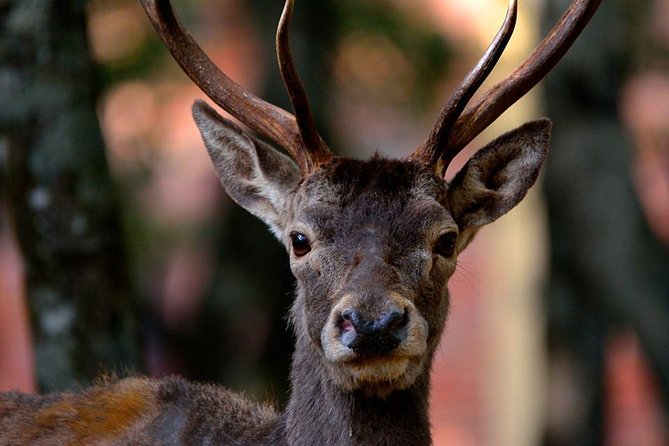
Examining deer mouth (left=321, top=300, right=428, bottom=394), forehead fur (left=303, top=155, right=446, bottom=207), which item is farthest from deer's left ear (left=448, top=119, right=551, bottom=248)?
deer mouth (left=321, top=300, right=428, bottom=394)

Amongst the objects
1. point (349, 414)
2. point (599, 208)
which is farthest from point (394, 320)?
point (599, 208)

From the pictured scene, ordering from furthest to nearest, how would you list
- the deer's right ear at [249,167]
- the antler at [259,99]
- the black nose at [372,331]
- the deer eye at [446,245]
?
1. the deer's right ear at [249,167]
2. the antler at [259,99]
3. the deer eye at [446,245]
4. the black nose at [372,331]

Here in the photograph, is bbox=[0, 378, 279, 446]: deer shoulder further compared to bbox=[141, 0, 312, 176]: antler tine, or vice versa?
bbox=[141, 0, 312, 176]: antler tine

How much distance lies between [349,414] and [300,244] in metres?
1.01

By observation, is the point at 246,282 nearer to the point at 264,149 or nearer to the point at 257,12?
the point at 257,12

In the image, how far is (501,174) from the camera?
29.2 feet

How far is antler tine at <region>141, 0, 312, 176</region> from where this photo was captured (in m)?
8.72

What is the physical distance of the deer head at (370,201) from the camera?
297 inches

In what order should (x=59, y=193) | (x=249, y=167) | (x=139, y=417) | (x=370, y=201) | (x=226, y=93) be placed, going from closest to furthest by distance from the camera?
(x=370, y=201) < (x=139, y=417) < (x=226, y=93) < (x=249, y=167) < (x=59, y=193)

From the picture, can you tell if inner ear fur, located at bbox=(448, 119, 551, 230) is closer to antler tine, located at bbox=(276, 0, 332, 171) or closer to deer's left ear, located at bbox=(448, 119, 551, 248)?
deer's left ear, located at bbox=(448, 119, 551, 248)

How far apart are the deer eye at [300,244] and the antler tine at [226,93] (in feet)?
1.64

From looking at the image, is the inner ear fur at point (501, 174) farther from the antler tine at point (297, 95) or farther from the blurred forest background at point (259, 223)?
the blurred forest background at point (259, 223)

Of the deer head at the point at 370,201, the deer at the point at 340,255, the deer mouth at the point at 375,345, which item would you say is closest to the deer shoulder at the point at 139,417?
the deer at the point at 340,255

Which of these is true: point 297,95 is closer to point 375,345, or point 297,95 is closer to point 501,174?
point 501,174
